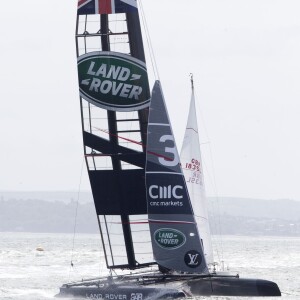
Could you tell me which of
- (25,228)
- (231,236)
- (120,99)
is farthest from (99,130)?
(25,228)

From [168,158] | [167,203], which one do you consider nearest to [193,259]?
[167,203]

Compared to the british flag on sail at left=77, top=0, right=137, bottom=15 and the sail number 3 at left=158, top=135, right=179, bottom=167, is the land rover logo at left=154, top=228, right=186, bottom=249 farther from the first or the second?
the british flag on sail at left=77, top=0, right=137, bottom=15

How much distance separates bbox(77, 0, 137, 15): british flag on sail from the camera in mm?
27859

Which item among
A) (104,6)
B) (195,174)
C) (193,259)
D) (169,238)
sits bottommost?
(193,259)

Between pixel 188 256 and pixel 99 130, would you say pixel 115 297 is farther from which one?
pixel 99 130

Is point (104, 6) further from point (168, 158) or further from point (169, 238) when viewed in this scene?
point (169, 238)

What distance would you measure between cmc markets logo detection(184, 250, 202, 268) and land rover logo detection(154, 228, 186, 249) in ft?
1.01

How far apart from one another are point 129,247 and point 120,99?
12.1ft

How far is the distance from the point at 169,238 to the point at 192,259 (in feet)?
2.45

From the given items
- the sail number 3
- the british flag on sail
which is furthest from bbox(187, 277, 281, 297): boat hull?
the british flag on sail

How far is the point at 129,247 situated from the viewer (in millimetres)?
28516

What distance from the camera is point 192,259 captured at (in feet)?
90.6

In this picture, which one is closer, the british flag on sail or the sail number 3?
the sail number 3

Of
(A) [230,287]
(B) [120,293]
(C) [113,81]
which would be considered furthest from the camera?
(C) [113,81]
